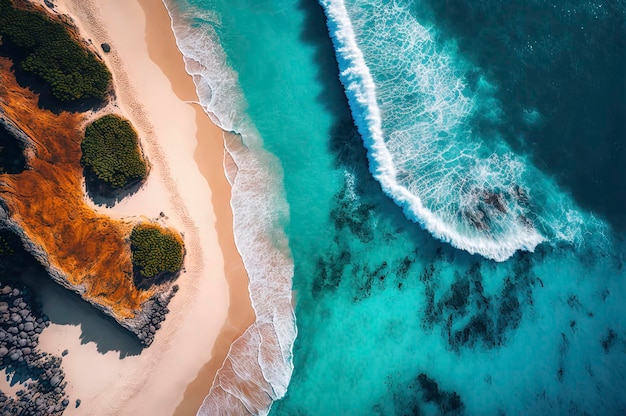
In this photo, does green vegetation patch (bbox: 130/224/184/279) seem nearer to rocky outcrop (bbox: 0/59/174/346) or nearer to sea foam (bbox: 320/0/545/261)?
rocky outcrop (bbox: 0/59/174/346)

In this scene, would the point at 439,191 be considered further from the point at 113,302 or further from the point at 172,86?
the point at 113,302

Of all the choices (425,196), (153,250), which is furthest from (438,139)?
(153,250)

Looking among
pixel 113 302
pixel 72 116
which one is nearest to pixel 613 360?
pixel 113 302

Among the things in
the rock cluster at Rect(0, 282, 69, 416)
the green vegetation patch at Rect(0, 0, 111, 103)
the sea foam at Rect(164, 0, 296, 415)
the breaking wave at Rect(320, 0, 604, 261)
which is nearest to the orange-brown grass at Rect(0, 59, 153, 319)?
the green vegetation patch at Rect(0, 0, 111, 103)

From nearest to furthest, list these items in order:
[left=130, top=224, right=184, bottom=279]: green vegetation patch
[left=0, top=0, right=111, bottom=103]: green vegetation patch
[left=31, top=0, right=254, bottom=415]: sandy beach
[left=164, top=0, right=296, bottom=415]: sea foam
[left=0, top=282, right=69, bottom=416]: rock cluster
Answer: [left=0, top=282, right=69, bottom=416]: rock cluster → [left=0, top=0, right=111, bottom=103]: green vegetation patch → [left=130, top=224, right=184, bottom=279]: green vegetation patch → [left=31, top=0, right=254, bottom=415]: sandy beach → [left=164, top=0, right=296, bottom=415]: sea foam

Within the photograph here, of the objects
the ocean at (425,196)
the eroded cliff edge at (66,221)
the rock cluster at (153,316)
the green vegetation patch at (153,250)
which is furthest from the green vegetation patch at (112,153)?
the rock cluster at (153,316)

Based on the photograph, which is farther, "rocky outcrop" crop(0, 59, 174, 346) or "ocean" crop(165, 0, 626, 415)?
"ocean" crop(165, 0, 626, 415)
